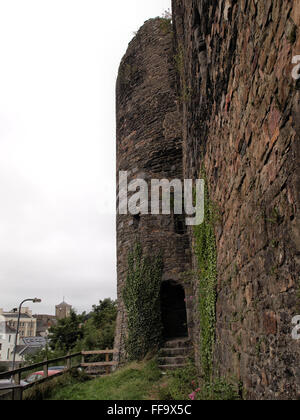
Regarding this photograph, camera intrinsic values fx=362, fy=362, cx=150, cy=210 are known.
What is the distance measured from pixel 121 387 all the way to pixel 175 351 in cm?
224

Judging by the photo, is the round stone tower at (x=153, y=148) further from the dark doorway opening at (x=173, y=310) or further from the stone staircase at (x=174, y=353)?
the stone staircase at (x=174, y=353)

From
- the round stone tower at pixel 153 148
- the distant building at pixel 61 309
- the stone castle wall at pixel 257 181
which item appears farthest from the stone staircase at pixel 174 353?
the distant building at pixel 61 309

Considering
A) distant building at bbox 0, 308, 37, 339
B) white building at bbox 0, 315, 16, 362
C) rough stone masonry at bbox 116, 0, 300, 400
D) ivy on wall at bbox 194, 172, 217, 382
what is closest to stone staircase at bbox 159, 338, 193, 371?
ivy on wall at bbox 194, 172, 217, 382

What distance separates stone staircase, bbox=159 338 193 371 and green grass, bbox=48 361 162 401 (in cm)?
29

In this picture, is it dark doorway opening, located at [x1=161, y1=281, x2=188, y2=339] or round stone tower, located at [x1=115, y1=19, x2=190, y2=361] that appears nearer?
dark doorway opening, located at [x1=161, y1=281, x2=188, y2=339]

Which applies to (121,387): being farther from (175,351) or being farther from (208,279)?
(208,279)

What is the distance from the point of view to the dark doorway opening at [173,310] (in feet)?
37.8

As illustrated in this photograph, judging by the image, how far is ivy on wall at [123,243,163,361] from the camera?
10719 mm

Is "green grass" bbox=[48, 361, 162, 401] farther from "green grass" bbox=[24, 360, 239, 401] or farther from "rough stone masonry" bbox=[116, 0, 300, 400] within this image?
"rough stone masonry" bbox=[116, 0, 300, 400]

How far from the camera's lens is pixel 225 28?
3521 millimetres

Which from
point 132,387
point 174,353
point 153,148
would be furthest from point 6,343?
point 132,387

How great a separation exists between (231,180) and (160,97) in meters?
9.79
